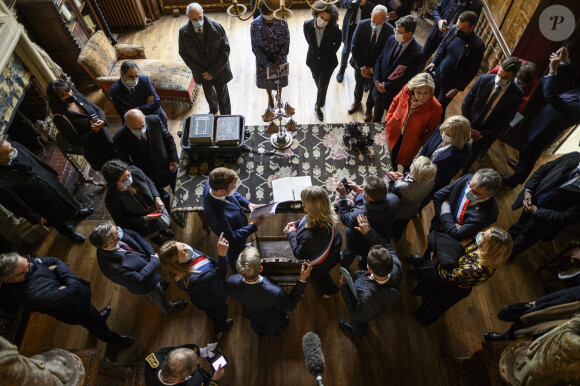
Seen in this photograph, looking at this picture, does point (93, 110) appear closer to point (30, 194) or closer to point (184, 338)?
point (30, 194)

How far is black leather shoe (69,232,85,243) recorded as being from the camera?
4266 millimetres

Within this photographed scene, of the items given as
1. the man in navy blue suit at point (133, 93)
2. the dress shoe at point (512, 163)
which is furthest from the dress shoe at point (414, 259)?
the man in navy blue suit at point (133, 93)

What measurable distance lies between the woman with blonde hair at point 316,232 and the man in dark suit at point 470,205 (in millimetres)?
1132

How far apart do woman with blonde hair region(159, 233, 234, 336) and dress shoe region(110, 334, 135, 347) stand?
0.96 m

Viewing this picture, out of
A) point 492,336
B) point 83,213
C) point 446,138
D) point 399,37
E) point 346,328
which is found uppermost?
point 399,37

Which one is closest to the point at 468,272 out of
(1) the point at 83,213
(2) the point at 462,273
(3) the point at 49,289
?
(2) the point at 462,273

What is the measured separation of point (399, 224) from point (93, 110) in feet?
12.4

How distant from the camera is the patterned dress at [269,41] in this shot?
4445 millimetres

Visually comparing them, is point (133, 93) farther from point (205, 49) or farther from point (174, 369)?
point (174, 369)

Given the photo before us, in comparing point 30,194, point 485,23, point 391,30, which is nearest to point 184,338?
point 30,194

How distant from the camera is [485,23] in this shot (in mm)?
5684

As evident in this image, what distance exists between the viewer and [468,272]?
108 inches

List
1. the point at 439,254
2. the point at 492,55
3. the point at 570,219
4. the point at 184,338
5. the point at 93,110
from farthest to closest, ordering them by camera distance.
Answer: the point at 492,55 → the point at 93,110 → the point at 184,338 → the point at 570,219 → the point at 439,254

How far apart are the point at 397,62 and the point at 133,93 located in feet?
11.0
